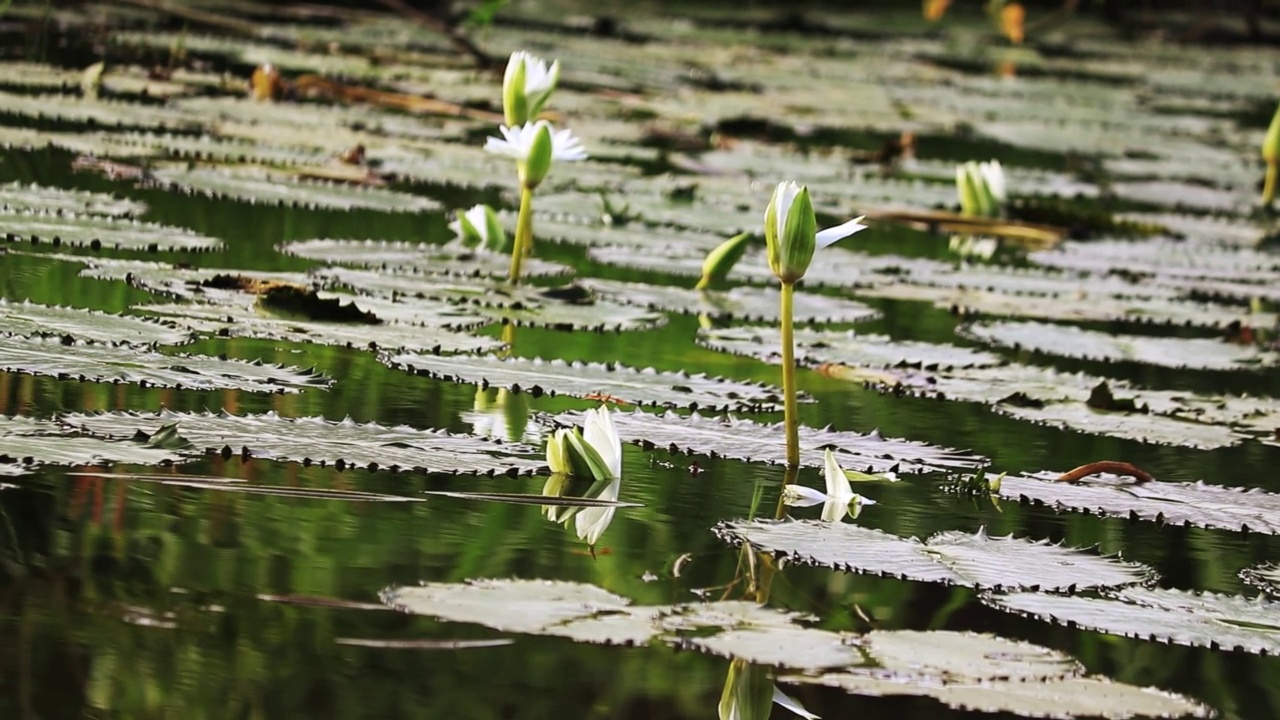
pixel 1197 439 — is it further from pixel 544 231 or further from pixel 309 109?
pixel 309 109

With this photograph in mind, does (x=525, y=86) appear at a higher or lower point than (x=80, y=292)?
higher

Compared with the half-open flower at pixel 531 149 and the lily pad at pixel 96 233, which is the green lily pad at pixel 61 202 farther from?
the half-open flower at pixel 531 149

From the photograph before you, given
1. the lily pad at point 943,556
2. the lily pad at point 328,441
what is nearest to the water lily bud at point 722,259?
the lily pad at point 328,441

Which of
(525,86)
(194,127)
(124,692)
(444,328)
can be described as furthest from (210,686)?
(194,127)

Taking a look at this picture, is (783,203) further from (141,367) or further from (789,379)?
(141,367)

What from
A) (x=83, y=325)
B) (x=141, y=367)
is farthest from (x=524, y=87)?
(x=141, y=367)
